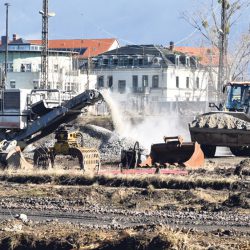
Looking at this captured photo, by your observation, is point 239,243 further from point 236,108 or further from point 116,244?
point 236,108

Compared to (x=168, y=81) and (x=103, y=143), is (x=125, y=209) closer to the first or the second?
→ (x=103, y=143)

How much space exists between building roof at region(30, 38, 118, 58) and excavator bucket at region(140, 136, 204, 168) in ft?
277

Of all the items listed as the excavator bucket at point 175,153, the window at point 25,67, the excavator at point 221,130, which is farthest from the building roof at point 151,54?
the excavator bucket at point 175,153

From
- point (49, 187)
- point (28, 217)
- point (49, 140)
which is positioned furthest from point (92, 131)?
point (28, 217)

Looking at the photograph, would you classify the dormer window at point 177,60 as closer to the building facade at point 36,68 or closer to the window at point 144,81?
the window at point 144,81

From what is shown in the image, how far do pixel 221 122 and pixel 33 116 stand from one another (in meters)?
6.80

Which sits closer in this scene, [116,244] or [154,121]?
[116,244]

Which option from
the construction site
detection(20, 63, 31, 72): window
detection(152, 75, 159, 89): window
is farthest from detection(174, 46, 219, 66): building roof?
the construction site

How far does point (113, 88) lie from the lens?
320 ft

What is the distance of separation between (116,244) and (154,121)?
129 feet

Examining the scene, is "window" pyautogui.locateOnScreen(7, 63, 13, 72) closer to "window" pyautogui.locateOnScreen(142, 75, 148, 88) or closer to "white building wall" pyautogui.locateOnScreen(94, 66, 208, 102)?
"white building wall" pyautogui.locateOnScreen(94, 66, 208, 102)

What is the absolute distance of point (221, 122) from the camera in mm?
32625

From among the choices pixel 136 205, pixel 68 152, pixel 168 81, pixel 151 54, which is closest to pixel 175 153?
pixel 68 152

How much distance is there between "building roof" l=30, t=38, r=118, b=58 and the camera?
4552 inches
